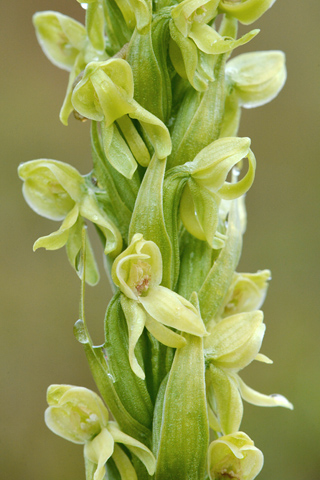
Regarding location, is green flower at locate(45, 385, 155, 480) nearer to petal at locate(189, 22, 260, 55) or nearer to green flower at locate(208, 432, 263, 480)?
green flower at locate(208, 432, 263, 480)

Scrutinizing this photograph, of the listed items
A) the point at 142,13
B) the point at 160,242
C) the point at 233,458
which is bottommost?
the point at 233,458

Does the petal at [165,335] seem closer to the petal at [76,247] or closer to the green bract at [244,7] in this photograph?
the petal at [76,247]

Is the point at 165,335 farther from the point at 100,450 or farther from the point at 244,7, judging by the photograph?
the point at 244,7

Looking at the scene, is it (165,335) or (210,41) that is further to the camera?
(210,41)

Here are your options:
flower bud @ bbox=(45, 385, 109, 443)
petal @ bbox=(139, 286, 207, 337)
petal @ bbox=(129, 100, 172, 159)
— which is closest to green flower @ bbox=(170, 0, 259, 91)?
petal @ bbox=(129, 100, 172, 159)

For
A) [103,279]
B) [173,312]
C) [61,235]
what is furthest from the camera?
[103,279]

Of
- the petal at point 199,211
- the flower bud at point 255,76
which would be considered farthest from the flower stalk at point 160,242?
the flower bud at point 255,76

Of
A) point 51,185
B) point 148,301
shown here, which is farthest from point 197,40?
point 148,301
